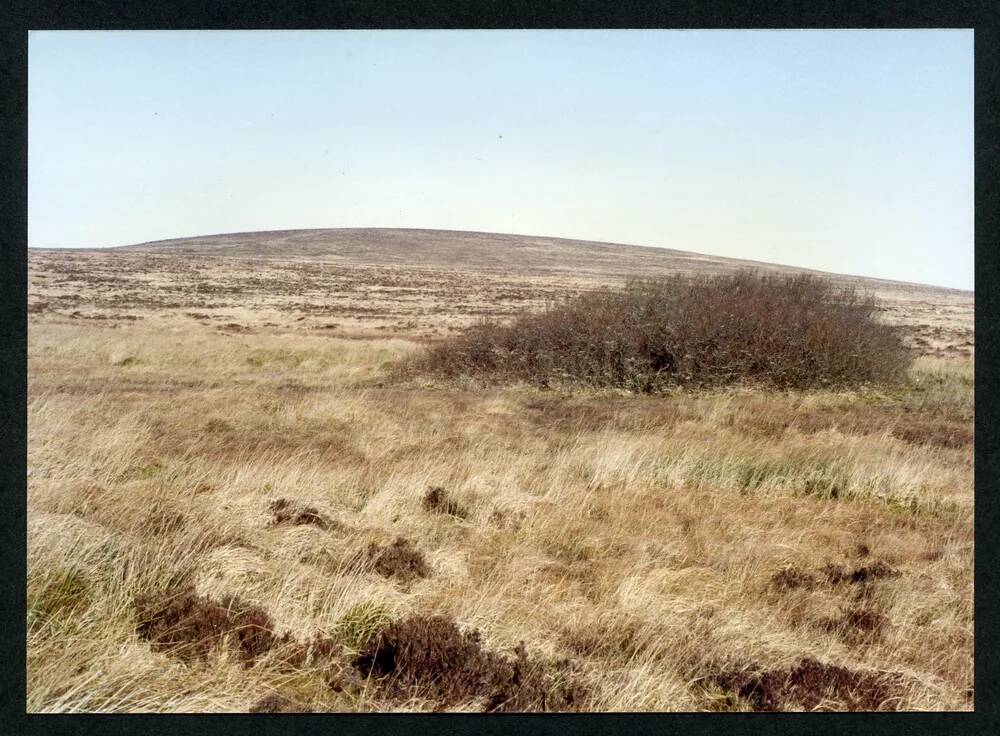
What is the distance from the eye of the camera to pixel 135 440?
721cm

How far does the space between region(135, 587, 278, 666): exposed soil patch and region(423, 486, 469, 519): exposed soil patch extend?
6.38 ft

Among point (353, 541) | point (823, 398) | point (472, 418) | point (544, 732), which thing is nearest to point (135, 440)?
point (353, 541)

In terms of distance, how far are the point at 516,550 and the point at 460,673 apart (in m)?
1.35

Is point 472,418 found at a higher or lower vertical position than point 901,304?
lower

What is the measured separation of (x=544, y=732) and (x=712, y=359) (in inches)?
420

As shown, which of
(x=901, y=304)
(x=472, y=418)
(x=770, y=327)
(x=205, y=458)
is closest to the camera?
(x=205, y=458)

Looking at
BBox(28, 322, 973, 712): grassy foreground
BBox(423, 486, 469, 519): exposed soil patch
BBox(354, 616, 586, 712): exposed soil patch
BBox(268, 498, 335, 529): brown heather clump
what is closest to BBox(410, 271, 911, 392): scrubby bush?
BBox(28, 322, 973, 712): grassy foreground

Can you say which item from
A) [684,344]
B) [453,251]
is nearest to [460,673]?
[684,344]

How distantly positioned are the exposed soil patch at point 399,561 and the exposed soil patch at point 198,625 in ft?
2.72

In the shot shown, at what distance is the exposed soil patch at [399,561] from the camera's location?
15.6 feet

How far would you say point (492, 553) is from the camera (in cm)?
520

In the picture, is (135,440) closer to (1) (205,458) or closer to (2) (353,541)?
(1) (205,458)
